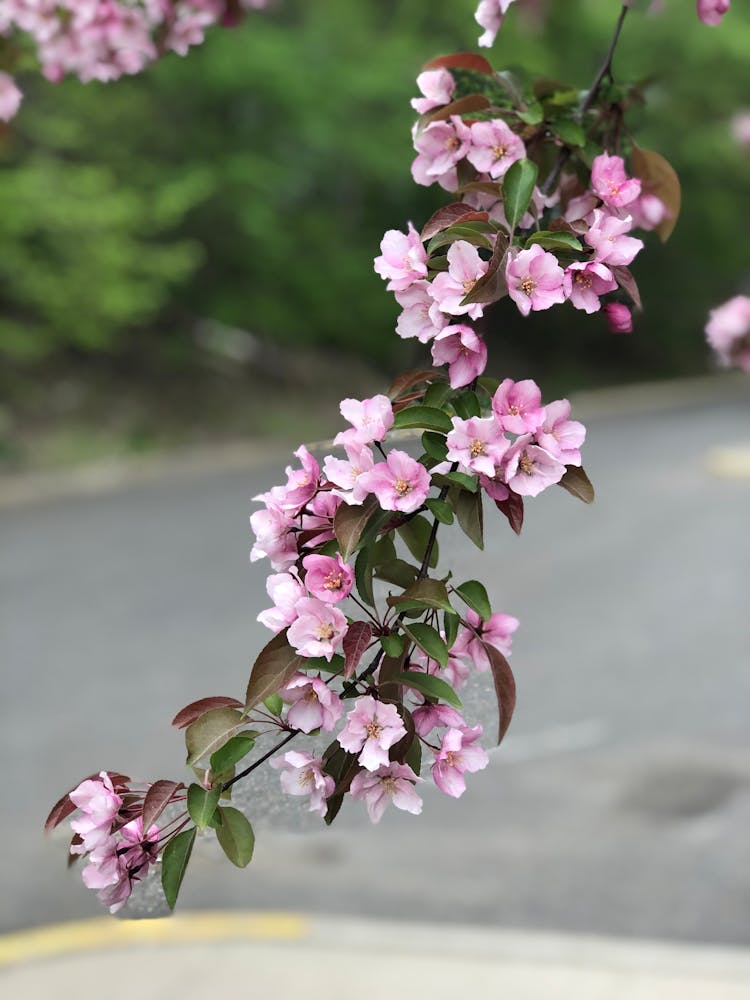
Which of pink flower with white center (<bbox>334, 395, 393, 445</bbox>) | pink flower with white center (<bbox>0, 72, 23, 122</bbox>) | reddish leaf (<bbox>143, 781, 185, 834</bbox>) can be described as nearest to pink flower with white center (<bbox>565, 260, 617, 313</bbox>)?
pink flower with white center (<bbox>334, 395, 393, 445</bbox>)

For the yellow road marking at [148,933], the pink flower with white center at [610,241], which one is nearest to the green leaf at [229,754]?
the pink flower with white center at [610,241]

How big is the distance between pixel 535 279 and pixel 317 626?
17.0 inches

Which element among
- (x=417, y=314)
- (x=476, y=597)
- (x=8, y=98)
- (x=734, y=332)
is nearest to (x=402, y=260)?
(x=417, y=314)

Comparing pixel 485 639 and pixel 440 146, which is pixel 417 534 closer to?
pixel 485 639

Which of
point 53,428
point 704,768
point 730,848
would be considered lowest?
point 730,848

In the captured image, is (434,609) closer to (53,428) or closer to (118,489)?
(118,489)

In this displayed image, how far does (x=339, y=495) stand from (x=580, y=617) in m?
7.74

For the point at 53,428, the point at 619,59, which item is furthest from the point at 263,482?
the point at 619,59

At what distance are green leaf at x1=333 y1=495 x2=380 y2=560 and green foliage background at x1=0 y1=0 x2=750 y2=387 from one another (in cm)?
1206

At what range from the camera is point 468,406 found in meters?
1.38

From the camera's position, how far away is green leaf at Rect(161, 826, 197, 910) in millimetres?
1339

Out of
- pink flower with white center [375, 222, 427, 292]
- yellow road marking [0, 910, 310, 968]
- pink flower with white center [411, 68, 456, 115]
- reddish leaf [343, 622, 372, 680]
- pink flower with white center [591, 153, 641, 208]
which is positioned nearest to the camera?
reddish leaf [343, 622, 372, 680]

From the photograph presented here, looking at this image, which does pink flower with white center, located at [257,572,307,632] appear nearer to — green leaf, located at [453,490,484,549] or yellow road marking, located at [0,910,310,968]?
green leaf, located at [453,490,484,549]

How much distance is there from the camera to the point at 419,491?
130cm
